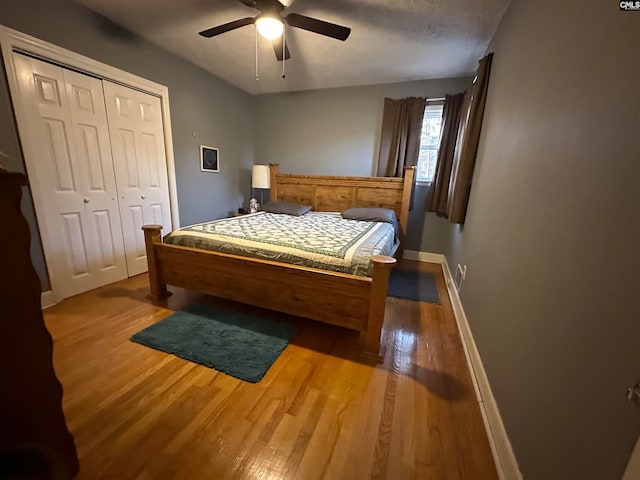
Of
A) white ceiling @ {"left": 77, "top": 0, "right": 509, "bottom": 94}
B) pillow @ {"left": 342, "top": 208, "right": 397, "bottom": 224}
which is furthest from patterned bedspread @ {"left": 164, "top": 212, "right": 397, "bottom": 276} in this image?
white ceiling @ {"left": 77, "top": 0, "right": 509, "bottom": 94}

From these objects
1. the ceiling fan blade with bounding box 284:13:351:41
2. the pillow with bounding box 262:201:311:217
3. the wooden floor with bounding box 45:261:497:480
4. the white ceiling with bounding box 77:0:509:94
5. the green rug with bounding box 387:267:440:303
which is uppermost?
the white ceiling with bounding box 77:0:509:94

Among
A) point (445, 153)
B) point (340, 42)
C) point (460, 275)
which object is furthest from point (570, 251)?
point (445, 153)

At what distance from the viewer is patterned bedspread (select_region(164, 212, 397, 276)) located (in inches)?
71.0

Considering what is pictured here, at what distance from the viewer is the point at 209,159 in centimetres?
369

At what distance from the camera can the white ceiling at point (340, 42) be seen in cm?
205

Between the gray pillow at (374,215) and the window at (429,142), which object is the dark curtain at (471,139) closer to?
the gray pillow at (374,215)

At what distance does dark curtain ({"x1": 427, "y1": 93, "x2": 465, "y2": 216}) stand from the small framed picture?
3.08 m

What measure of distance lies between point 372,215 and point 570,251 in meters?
2.38

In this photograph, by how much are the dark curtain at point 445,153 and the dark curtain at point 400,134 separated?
296 millimetres

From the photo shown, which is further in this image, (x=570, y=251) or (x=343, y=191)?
(x=343, y=191)

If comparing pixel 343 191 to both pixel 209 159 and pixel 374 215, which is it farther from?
pixel 209 159

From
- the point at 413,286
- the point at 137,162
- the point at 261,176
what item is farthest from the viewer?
the point at 261,176

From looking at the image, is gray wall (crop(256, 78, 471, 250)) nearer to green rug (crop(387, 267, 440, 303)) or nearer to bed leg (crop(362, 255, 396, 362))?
green rug (crop(387, 267, 440, 303))

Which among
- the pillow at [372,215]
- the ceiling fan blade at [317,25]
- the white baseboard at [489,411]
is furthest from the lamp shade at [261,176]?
the white baseboard at [489,411]
